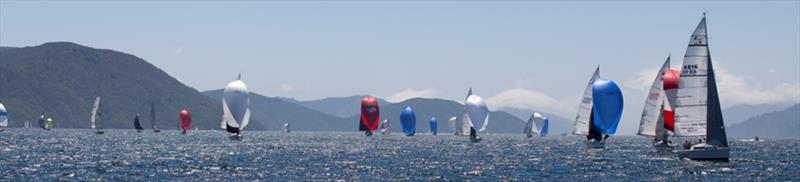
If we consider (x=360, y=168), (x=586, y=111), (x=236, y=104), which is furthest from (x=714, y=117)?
(x=236, y=104)

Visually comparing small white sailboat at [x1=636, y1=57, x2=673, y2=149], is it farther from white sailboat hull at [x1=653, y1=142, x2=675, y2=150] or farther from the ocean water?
the ocean water

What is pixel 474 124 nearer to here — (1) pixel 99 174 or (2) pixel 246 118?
(2) pixel 246 118

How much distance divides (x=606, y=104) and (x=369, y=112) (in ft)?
250

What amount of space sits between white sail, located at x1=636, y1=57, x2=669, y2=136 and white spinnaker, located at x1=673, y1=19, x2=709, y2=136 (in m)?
21.2

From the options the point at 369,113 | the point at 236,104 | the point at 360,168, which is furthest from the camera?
the point at 369,113

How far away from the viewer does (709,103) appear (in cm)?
7794

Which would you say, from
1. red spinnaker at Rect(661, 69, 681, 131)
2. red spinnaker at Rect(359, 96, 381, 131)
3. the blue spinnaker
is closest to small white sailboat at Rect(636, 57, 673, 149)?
the blue spinnaker

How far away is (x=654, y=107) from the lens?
10488cm

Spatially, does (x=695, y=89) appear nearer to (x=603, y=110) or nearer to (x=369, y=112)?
(x=603, y=110)

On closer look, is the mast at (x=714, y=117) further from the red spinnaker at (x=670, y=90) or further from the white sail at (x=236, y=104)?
the white sail at (x=236, y=104)

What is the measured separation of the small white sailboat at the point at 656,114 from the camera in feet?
339

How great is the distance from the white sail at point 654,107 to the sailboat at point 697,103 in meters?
21.2

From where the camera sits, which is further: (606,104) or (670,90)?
(606,104)

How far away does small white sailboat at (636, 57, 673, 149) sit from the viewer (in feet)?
339
